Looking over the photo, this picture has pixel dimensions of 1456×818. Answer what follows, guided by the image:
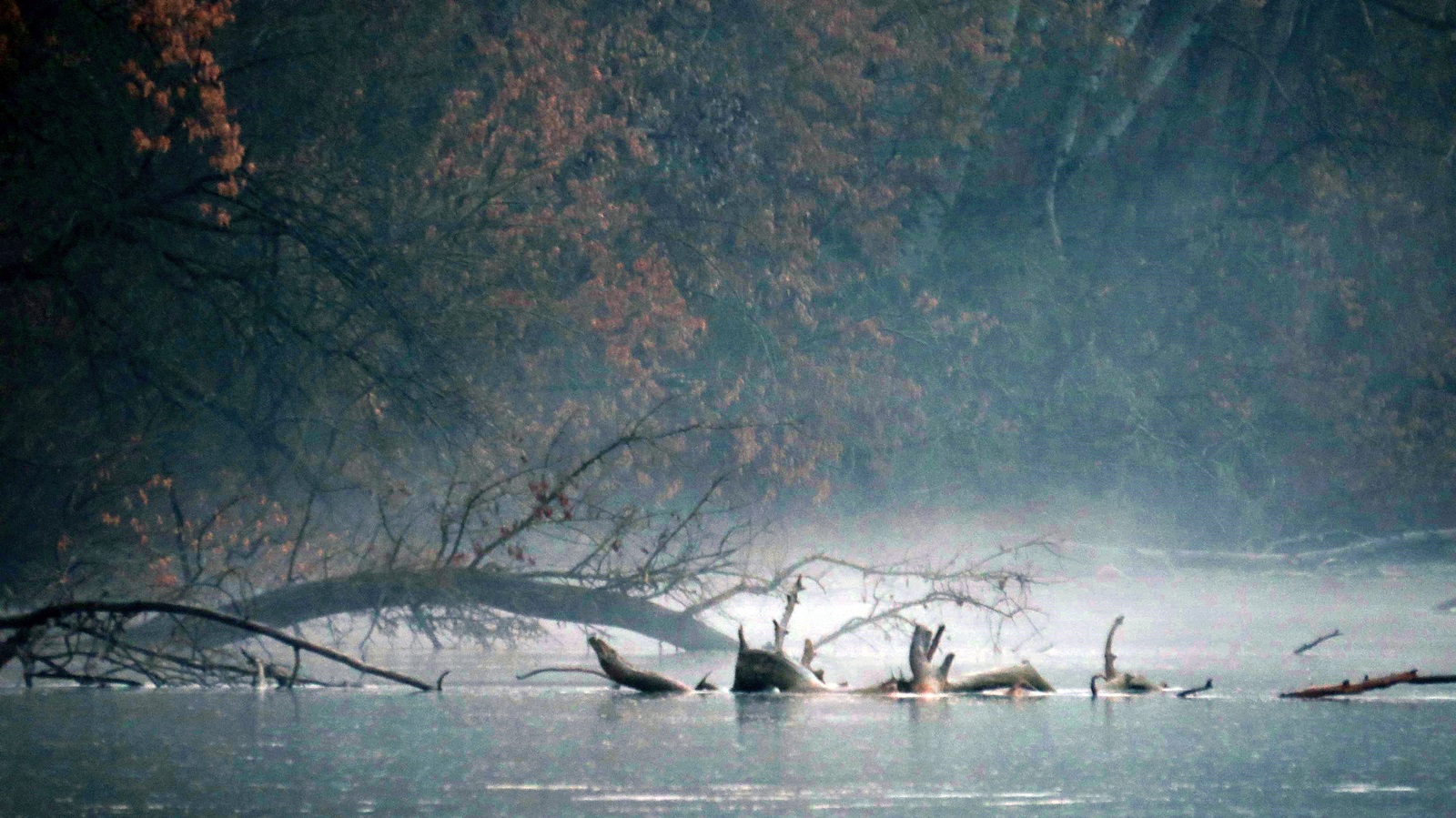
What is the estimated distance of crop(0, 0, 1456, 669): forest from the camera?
14883mm

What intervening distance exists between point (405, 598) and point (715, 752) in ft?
18.8

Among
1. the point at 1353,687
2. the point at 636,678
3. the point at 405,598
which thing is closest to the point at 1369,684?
the point at 1353,687

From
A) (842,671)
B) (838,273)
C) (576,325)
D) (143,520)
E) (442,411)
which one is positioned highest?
(838,273)

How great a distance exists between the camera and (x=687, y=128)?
89.8 ft

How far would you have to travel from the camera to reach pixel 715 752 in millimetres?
9250

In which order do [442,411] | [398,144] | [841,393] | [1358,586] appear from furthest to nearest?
[1358,586] → [841,393] → [398,144] → [442,411]

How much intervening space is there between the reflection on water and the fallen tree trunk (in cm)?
192

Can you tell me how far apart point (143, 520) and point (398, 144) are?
17.9 ft

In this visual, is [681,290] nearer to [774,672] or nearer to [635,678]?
[635,678]

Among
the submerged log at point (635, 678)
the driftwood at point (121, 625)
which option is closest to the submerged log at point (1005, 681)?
the submerged log at point (635, 678)

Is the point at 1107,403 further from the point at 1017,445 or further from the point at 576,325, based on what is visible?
the point at 576,325

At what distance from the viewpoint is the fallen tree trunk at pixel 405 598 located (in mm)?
14336

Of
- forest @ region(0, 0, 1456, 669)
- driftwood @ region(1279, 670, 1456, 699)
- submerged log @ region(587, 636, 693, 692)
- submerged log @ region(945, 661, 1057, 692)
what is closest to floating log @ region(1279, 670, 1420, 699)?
driftwood @ region(1279, 670, 1456, 699)

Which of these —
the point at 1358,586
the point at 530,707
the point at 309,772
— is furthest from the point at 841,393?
the point at 309,772
